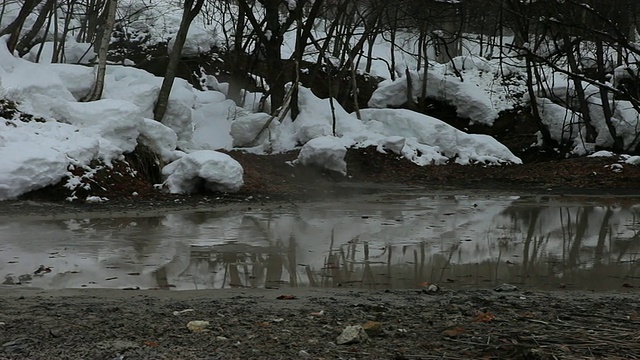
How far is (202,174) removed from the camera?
12.9m

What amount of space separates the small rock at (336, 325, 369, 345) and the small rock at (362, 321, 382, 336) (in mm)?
70

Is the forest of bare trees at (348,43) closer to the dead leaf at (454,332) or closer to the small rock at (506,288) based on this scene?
the small rock at (506,288)

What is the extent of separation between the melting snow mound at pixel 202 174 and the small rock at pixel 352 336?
9.15m

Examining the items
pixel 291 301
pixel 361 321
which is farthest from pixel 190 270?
pixel 361 321

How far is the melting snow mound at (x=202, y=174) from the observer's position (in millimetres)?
12969

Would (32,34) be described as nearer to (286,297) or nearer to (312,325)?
(286,297)

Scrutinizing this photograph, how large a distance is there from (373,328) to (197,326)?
1.10 m

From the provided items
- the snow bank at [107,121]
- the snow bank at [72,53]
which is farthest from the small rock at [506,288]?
the snow bank at [72,53]

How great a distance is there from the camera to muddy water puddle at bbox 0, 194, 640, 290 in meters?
6.66

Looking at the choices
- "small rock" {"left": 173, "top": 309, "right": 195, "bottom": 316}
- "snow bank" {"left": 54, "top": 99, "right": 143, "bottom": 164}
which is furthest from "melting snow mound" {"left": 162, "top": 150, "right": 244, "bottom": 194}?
"small rock" {"left": 173, "top": 309, "right": 195, "bottom": 316}

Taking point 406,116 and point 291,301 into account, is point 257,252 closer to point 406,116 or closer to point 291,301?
point 291,301

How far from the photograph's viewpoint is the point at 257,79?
77.9 ft

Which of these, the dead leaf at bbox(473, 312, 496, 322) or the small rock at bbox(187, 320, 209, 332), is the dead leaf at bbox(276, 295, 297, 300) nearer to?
the small rock at bbox(187, 320, 209, 332)

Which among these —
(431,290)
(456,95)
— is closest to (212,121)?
(456,95)
